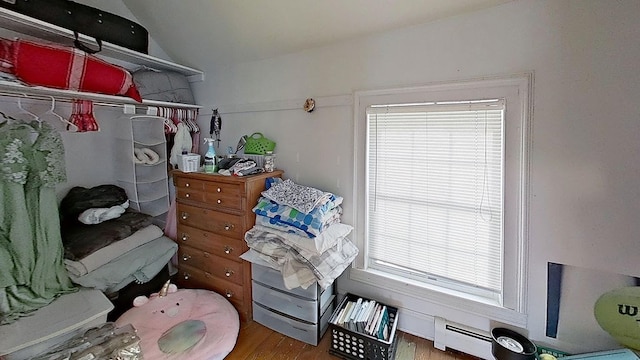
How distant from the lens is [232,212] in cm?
189

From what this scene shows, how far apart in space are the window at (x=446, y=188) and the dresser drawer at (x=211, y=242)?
892 millimetres

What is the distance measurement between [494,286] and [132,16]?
3.40m

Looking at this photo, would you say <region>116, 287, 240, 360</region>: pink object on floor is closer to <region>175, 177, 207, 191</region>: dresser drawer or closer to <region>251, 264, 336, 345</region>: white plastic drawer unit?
<region>251, 264, 336, 345</region>: white plastic drawer unit

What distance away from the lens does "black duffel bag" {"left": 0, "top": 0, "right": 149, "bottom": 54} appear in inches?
57.7

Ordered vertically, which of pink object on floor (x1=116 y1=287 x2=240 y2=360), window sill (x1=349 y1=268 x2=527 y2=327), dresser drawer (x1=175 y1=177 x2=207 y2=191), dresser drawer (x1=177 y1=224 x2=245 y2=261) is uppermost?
dresser drawer (x1=175 y1=177 x2=207 y2=191)

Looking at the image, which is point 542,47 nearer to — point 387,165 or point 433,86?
point 433,86

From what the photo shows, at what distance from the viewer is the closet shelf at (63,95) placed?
4.81 feet

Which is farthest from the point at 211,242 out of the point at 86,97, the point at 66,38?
the point at 66,38

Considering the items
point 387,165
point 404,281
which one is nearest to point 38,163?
point 387,165

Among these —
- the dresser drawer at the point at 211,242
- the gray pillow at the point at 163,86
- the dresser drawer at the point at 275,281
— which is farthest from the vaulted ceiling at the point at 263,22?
the dresser drawer at the point at 275,281

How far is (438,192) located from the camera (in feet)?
5.45

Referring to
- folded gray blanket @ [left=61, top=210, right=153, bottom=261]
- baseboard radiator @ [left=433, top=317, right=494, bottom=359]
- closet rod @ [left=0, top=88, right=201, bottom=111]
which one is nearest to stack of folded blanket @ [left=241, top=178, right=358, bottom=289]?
baseboard radiator @ [left=433, top=317, right=494, bottom=359]

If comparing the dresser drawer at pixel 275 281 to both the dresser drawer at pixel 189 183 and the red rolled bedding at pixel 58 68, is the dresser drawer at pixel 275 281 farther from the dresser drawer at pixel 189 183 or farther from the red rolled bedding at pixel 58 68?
the red rolled bedding at pixel 58 68

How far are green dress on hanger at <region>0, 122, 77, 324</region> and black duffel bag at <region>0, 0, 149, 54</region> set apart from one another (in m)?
0.61
